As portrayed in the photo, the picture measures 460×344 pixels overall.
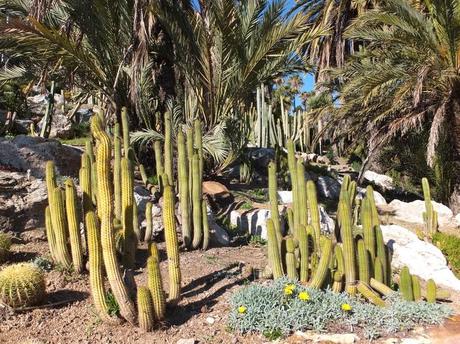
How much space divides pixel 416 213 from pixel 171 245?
7.58 meters

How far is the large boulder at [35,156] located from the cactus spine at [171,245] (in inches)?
139

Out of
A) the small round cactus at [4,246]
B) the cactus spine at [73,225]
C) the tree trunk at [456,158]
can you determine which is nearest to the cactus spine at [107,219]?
the cactus spine at [73,225]

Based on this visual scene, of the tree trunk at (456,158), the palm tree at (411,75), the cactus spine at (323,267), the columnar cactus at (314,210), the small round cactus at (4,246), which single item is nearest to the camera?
the cactus spine at (323,267)

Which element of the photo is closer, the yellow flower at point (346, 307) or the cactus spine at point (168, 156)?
the yellow flower at point (346, 307)

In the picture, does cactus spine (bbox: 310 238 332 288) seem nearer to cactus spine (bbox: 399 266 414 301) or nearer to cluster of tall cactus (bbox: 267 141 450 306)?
cluster of tall cactus (bbox: 267 141 450 306)

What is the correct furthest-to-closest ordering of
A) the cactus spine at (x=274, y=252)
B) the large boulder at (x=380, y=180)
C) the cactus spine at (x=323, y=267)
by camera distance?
the large boulder at (x=380, y=180)
the cactus spine at (x=274, y=252)
the cactus spine at (x=323, y=267)

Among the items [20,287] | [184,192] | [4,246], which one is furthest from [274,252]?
[4,246]

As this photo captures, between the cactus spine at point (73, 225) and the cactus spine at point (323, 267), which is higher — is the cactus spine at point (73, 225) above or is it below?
above

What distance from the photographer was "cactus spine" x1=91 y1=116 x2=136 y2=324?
12.7ft

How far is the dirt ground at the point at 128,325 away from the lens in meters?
3.99

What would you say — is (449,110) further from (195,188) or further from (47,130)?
(47,130)

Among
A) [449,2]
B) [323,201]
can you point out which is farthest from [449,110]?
[323,201]

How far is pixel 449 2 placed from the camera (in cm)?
840

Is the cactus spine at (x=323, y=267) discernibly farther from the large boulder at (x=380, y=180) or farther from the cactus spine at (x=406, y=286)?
the large boulder at (x=380, y=180)
